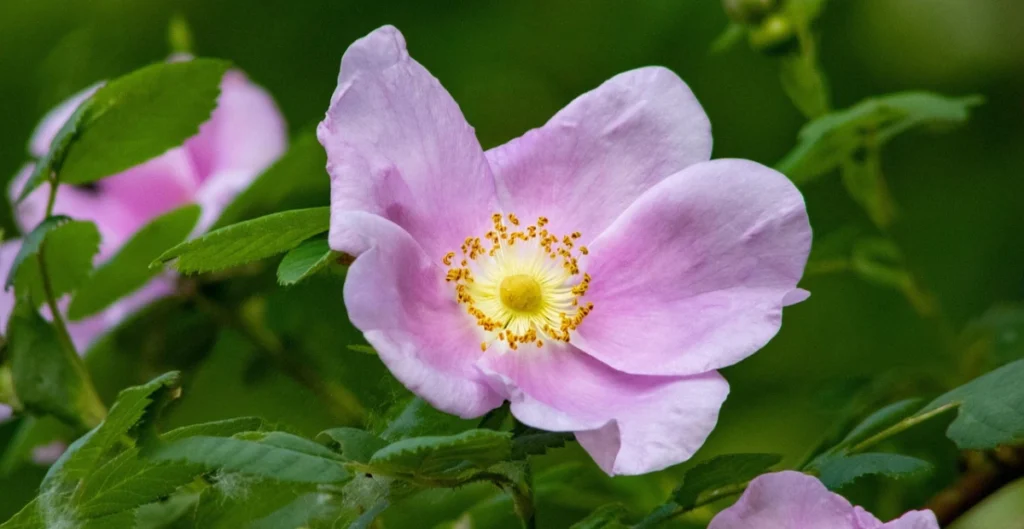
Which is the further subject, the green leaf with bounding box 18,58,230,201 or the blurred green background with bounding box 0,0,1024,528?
the blurred green background with bounding box 0,0,1024,528

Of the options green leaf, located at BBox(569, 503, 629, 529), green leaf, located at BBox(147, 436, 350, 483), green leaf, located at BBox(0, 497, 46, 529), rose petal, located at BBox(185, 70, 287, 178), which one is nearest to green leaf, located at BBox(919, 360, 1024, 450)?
green leaf, located at BBox(569, 503, 629, 529)

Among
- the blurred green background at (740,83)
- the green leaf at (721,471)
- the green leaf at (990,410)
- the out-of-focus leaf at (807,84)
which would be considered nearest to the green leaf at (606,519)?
the green leaf at (721,471)

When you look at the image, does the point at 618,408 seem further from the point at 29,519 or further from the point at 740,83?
the point at 740,83

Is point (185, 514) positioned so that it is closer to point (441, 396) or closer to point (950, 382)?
point (441, 396)

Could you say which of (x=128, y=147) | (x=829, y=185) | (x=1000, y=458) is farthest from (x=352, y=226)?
(x=829, y=185)

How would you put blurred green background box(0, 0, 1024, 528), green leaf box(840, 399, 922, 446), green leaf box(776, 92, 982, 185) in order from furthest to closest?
blurred green background box(0, 0, 1024, 528)
green leaf box(776, 92, 982, 185)
green leaf box(840, 399, 922, 446)

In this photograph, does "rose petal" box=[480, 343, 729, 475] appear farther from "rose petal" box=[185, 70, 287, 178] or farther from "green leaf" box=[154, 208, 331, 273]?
"rose petal" box=[185, 70, 287, 178]
